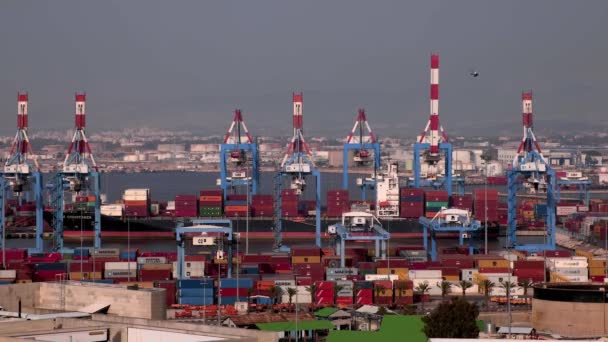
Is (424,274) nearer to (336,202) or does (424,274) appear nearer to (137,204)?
(336,202)

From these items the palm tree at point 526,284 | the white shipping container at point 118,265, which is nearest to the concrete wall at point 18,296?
the palm tree at point 526,284

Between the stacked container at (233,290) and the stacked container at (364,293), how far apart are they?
1.80m

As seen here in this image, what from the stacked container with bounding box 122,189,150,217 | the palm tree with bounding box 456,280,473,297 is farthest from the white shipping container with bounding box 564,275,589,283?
the stacked container with bounding box 122,189,150,217

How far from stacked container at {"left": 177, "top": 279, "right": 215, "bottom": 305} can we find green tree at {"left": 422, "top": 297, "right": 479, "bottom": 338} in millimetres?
7948

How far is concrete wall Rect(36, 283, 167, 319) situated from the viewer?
35.4 feet

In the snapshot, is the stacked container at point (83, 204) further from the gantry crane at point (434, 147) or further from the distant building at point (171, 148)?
the distant building at point (171, 148)

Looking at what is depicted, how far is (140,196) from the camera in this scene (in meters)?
49.8

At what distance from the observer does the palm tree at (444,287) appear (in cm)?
2612

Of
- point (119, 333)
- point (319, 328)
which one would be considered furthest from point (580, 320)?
point (119, 333)

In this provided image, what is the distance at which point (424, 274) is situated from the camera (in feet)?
89.8

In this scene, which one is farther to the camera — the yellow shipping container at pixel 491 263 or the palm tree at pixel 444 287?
the yellow shipping container at pixel 491 263

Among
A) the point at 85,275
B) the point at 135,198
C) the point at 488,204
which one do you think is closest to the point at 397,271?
the point at 85,275

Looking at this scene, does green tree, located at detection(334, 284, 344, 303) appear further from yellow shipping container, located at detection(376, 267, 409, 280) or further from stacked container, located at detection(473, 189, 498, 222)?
stacked container, located at detection(473, 189, 498, 222)

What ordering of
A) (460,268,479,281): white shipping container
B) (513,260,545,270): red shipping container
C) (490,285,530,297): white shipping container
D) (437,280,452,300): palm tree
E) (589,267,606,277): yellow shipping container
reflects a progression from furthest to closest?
(589,267,606,277): yellow shipping container → (513,260,545,270): red shipping container → (460,268,479,281): white shipping container → (437,280,452,300): palm tree → (490,285,530,297): white shipping container
